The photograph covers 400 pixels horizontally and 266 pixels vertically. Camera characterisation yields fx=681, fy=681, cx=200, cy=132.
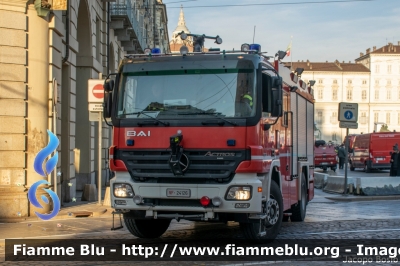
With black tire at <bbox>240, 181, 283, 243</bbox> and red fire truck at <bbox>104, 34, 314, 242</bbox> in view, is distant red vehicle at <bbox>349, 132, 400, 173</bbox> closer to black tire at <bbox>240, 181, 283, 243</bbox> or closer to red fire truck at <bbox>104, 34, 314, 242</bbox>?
black tire at <bbox>240, 181, 283, 243</bbox>

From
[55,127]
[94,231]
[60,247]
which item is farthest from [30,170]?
[60,247]

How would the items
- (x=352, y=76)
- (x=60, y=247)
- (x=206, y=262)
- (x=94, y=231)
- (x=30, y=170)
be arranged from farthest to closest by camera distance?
(x=352, y=76), (x=30, y=170), (x=94, y=231), (x=60, y=247), (x=206, y=262)

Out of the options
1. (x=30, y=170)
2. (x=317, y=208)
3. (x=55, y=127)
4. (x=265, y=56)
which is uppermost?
(x=265, y=56)

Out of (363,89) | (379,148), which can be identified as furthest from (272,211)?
(363,89)

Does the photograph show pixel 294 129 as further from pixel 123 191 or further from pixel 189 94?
pixel 123 191

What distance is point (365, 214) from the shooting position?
16.0 meters

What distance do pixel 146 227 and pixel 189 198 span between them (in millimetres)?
1798

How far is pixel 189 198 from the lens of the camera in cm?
942

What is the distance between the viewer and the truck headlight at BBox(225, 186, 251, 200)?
9.30 metres

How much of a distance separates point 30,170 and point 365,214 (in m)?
7.72

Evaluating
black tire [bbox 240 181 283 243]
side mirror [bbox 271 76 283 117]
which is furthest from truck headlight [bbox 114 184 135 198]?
side mirror [bbox 271 76 283 117]

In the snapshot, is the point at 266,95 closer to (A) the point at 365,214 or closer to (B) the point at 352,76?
(A) the point at 365,214

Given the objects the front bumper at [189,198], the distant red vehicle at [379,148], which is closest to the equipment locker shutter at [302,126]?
the front bumper at [189,198]

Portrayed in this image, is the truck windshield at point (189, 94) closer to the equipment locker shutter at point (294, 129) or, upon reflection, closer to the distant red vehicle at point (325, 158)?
the equipment locker shutter at point (294, 129)
